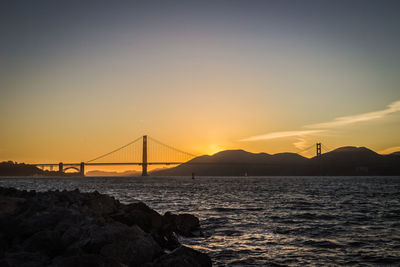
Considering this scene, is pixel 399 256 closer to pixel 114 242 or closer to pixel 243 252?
pixel 243 252

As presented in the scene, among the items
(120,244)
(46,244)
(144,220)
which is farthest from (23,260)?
(144,220)

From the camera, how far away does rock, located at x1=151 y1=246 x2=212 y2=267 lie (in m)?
5.84

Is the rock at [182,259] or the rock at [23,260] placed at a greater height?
the rock at [23,260]

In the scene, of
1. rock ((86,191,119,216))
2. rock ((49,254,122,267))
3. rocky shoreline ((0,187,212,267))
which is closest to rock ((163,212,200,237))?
rocky shoreline ((0,187,212,267))

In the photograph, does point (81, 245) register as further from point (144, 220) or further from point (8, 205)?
point (8, 205)

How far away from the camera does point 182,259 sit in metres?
5.99

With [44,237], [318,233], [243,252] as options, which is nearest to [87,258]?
[44,237]

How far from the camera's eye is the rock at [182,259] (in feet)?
19.2

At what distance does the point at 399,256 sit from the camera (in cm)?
846

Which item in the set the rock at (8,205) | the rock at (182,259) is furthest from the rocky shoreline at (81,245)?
the rock at (8,205)

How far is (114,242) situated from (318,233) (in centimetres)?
774

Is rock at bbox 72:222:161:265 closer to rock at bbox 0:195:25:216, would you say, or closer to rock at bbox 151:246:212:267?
rock at bbox 151:246:212:267

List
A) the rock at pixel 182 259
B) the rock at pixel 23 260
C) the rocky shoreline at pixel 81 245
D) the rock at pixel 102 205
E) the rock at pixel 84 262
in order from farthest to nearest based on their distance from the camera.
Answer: the rock at pixel 102 205
the rock at pixel 182 259
the rocky shoreline at pixel 81 245
the rock at pixel 23 260
the rock at pixel 84 262

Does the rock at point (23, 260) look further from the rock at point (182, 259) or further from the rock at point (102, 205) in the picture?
the rock at point (102, 205)
